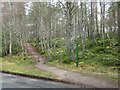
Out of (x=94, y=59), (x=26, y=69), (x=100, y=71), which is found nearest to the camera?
(x=100, y=71)

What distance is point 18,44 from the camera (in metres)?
42.0

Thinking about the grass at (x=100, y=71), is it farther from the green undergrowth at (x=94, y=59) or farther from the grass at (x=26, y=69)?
the grass at (x=26, y=69)

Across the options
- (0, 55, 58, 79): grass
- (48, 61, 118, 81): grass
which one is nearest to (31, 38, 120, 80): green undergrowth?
(48, 61, 118, 81): grass

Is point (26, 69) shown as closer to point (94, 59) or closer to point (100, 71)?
point (100, 71)

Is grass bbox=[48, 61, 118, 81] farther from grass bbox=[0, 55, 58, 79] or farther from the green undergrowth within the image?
grass bbox=[0, 55, 58, 79]

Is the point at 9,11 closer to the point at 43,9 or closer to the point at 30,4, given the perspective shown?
the point at 30,4

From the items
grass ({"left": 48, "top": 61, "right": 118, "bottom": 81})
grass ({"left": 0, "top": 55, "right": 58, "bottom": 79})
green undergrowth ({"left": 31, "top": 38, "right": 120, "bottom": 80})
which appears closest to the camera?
grass ({"left": 48, "top": 61, "right": 118, "bottom": 81})

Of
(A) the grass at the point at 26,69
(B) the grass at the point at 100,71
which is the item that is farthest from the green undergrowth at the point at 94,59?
(A) the grass at the point at 26,69

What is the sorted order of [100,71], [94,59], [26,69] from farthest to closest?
[94,59] < [26,69] < [100,71]

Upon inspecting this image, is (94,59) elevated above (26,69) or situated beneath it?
elevated above

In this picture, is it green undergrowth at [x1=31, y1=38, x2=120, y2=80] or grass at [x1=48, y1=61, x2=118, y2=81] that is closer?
grass at [x1=48, y1=61, x2=118, y2=81]

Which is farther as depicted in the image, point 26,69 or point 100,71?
point 26,69

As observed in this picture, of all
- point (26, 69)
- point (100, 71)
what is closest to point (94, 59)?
point (100, 71)

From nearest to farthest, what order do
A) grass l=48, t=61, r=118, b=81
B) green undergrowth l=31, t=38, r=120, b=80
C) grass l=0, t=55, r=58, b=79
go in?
1. grass l=48, t=61, r=118, b=81
2. grass l=0, t=55, r=58, b=79
3. green undergrowth l=31, t=38, r=120, b=80
